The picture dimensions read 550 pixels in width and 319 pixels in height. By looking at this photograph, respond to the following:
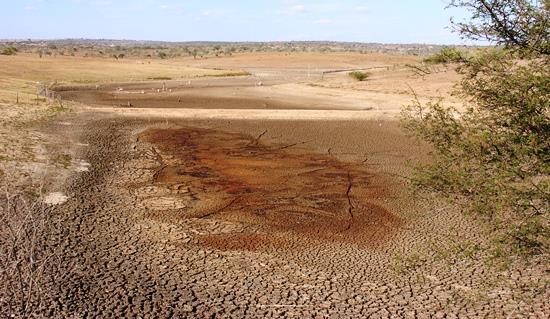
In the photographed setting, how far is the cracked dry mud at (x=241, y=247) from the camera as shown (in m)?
10.0

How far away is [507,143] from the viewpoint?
295 inches

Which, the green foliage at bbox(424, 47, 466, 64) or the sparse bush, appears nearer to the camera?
the sparse bush

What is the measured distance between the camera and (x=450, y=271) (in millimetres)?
11656

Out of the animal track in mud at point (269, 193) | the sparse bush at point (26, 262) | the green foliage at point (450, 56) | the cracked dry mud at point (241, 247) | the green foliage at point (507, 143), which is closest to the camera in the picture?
the green foliage at point (507, 143)

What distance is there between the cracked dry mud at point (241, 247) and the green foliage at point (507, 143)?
2854 millimetres

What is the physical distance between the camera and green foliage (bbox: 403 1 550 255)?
23.1 feet

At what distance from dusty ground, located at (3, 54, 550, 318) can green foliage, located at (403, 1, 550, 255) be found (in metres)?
0.93

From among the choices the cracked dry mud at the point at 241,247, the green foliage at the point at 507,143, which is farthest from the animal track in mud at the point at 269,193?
the green foliage at the point at 507,143

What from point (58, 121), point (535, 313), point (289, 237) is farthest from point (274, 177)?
point (58, 121)

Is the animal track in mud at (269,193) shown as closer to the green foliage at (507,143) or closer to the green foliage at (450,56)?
the green foliage at (507,143)

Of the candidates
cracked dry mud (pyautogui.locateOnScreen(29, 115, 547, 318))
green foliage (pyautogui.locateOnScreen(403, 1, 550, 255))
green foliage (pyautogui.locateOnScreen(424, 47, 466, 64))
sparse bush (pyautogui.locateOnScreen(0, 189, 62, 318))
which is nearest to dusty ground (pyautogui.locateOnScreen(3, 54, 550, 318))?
cracked dry mud (pyautogui.locateOnScreen(29, 115, 547, 318))

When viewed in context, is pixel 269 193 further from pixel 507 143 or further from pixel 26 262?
pixel 507 143

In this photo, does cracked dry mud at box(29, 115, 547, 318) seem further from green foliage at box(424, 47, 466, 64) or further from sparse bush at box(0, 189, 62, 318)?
green foliage at box(424, 47, 466, 64)

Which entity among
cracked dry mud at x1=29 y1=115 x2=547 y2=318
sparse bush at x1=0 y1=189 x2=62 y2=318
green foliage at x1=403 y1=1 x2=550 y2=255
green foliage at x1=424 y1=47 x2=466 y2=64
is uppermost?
green foliage at x1=424 y1=47 x2=466 y2=64
